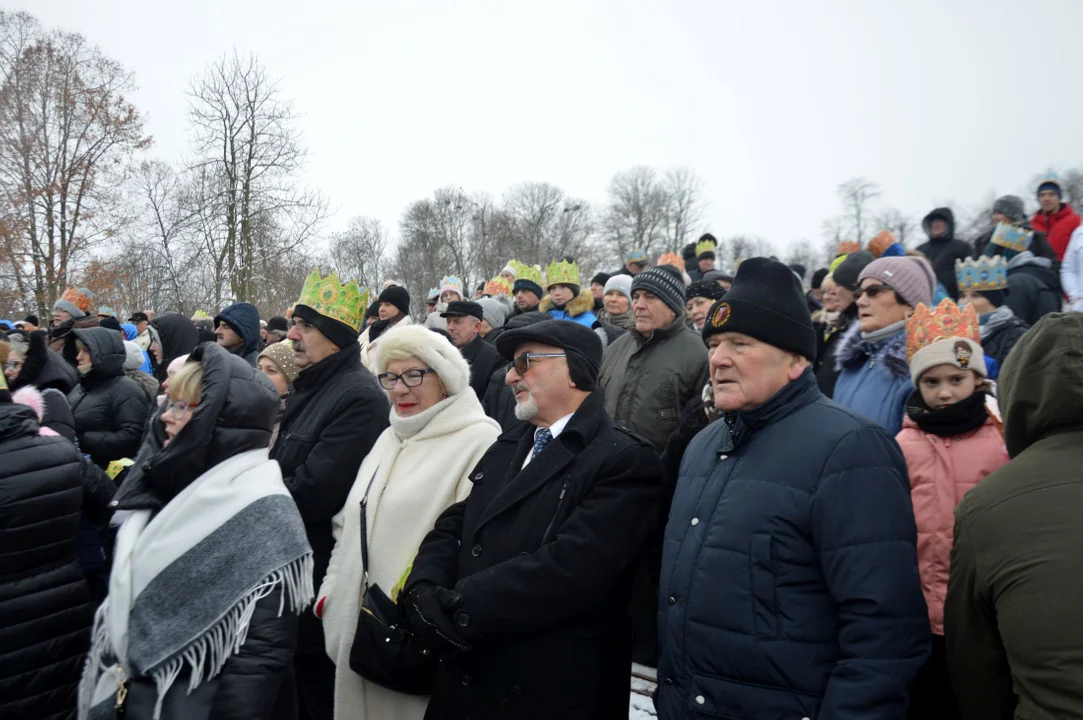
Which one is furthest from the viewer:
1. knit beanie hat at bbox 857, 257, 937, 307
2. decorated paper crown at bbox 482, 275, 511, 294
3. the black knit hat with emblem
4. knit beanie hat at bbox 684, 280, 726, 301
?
decorated paper crown at bbox 482, 275, 511, 294

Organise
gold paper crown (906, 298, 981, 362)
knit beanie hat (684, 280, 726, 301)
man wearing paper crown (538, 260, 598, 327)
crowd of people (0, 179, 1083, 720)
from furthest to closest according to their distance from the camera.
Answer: man wearing paper crown (538, 260, 598, 327)
knit beanie hat (684, 280, 726, 301)
gold paper crown (906, 298, 981, 362)
crowd of people (0, 179, 1083, 720)

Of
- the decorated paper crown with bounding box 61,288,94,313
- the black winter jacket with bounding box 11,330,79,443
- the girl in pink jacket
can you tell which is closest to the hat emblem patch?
the girl in pink jacket

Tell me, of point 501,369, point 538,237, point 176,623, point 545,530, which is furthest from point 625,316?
point 538,237

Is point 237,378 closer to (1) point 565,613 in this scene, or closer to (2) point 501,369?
(1) point 565,613

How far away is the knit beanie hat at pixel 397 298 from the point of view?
8031 mm

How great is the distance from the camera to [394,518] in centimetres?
354

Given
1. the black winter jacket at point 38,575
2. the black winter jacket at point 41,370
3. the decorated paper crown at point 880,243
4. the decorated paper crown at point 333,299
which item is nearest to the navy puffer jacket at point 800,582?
the black winter jacket at point 38,575

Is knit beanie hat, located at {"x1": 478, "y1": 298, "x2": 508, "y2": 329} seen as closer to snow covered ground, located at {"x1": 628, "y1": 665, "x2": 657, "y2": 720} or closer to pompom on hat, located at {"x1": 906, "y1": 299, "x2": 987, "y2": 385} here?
snow covered ground, located at {"x1": 628, "y1": 665, "x2": 657, "y2": 720}

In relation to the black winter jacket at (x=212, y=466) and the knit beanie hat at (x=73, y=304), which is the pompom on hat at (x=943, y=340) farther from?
the knit beanie hat at (x=73, y=304)

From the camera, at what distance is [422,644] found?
302cm

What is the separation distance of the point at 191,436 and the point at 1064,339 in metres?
2.82

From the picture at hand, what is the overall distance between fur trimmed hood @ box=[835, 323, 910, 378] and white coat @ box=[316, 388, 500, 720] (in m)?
2.02

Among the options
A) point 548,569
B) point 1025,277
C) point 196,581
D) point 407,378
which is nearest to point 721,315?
point 548,569

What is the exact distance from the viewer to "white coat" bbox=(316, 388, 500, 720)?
11.1 feet
